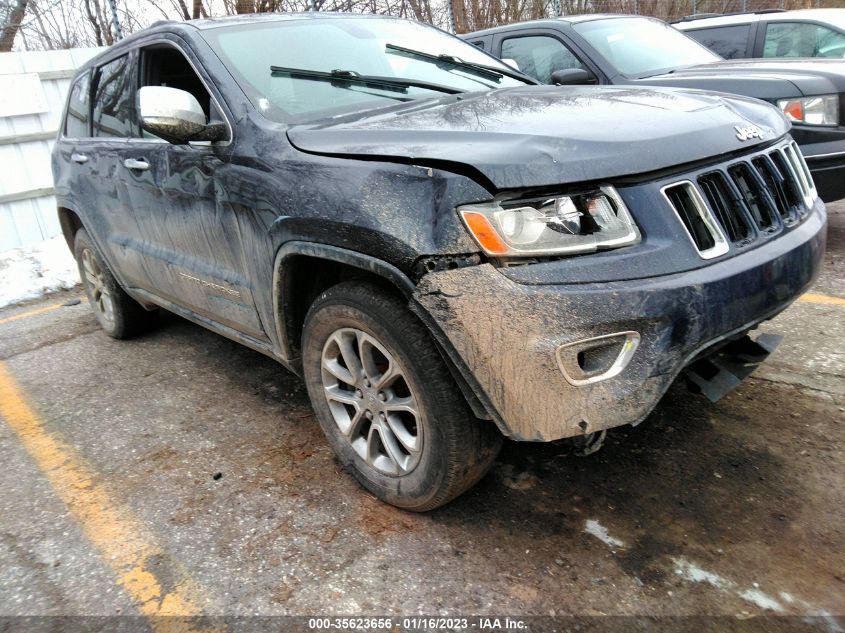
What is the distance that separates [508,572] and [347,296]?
1052 mm

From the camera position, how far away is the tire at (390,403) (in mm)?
2156

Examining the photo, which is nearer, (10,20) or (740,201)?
(740,201)

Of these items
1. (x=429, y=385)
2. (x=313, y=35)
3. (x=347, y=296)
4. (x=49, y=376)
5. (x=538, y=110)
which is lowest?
(x=49, y=376)

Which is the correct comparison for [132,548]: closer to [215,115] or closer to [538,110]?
[215,115]

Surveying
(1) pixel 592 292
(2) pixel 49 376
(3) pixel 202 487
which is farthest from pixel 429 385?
(2) pixel 49 376

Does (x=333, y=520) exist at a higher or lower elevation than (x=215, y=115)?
lower

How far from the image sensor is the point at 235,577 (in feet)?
7.50

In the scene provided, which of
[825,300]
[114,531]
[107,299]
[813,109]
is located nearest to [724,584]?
[114,531]

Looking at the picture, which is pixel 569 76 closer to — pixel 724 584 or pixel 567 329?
pixel 567 329

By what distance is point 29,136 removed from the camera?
25.1 feet

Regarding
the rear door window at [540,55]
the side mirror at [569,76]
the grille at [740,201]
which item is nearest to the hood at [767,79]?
the side mirror at [569,76]

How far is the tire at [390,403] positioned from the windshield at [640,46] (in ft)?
13.4

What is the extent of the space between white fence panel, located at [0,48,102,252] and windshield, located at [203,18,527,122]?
5577 mm

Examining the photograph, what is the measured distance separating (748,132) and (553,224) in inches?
35.2
